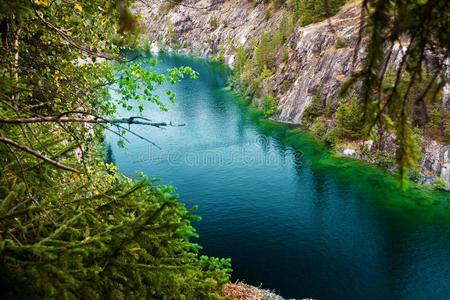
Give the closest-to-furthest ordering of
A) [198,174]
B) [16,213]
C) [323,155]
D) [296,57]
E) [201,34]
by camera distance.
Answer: [16,213] → [198,174] → [323,155] → [296,57] → [201,34]

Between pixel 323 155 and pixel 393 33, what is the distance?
34.3 metres

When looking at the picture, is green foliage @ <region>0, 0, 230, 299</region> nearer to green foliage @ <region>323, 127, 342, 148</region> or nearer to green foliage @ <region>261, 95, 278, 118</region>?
green foliage @ <region>323, 127, 342, 148</region>

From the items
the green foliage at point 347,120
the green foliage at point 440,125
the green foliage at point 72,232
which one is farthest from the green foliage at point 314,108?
the green foliage at point 72,232

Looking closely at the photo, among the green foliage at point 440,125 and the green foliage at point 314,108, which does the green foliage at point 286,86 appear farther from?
the green foliage at point 440,125

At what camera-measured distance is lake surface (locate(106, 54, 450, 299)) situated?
733 inches

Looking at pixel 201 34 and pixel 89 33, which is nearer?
pixel 89 33

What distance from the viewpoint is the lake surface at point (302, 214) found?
1862cm

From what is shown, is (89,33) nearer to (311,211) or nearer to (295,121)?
(311,211)

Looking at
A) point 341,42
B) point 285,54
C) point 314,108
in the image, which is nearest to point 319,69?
point 341,42

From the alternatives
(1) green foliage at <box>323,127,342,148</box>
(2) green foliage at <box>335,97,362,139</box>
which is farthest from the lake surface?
(2) green foliage at <box>335,97,362,139</box>

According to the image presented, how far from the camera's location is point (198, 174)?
3056cm

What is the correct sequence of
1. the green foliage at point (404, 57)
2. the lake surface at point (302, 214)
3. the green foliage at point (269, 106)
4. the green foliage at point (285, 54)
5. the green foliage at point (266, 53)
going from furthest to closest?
the green foliage at point (266, 53) → the green foliage at point (285, 54) → the green foliage at point (269, 106) → the lake surface at point (302, 214) → the green foliage at point (404, 57)

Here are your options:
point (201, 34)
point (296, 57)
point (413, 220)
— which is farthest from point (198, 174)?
point (201, 34)

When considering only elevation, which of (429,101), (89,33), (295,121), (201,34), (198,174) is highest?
(201,34)
